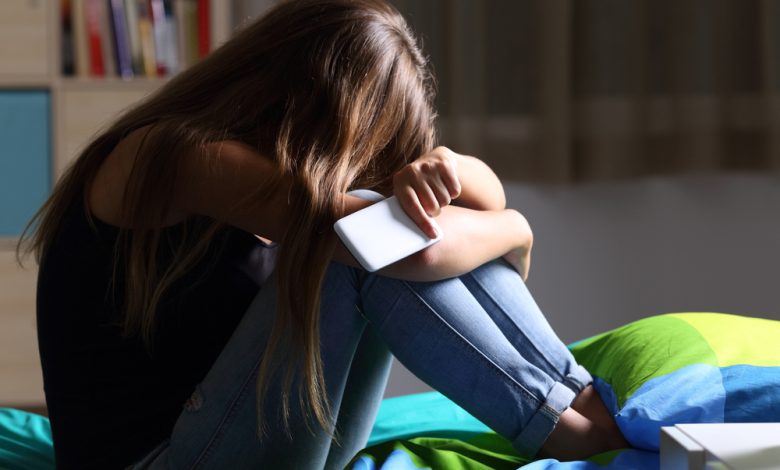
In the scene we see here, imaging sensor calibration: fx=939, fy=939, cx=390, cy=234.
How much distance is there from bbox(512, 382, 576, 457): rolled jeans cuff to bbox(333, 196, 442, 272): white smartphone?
0.21 m

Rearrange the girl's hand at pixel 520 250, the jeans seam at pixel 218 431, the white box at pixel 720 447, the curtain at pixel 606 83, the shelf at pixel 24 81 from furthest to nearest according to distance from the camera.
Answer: the curtain at pixel 606 83 < the shelf at pixel 24 81 < the girl's hand at pixel 520 250 < the jeans seam at pixel 218 431 < the white box at pixel 720 447

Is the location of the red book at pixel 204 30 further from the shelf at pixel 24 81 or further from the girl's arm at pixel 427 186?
the girl's arm at pixel 427 186

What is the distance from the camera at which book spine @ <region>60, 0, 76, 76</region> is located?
7.00 ft

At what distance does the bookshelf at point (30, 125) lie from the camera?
2.10m

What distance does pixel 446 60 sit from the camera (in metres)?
2.31

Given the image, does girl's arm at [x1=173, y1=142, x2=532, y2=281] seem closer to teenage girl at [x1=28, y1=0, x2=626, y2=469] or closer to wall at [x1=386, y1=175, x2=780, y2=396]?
teenage girl at [x1=28, y1=0, x2=626, y2=469]

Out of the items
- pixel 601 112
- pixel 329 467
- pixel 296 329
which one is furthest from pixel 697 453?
pixel 601 112

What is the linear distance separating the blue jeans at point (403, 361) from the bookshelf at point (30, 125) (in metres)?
1.23

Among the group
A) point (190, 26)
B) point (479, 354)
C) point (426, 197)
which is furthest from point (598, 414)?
point (190, 26)

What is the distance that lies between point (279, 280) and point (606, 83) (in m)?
1.55

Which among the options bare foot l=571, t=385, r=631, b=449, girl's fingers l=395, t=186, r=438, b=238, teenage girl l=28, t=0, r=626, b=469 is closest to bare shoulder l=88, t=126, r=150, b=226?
teenage girl l=28, t=0, r=626, b=469

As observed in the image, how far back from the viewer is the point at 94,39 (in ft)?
7.00

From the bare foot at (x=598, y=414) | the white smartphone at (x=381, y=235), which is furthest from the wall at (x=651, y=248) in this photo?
the white smartphone at (x=381, y=235)

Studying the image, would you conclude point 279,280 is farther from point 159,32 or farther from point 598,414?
point 159,32
